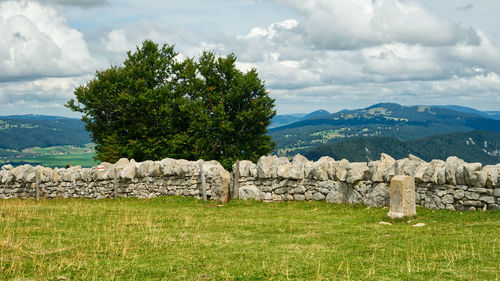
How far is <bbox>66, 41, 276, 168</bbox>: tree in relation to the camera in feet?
132

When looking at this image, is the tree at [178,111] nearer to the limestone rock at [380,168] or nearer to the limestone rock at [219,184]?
the limestone rock at [219,184]

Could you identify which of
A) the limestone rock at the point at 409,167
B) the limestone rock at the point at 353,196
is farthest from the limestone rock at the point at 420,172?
the limestone rock at the point at 353,196

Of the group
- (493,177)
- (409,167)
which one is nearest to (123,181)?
(409,167)

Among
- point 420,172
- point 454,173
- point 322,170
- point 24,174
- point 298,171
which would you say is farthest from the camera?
point 24,174

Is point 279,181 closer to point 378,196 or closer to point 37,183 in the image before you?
point 378,196

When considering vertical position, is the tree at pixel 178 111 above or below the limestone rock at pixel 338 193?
above

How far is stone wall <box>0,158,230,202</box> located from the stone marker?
9.27 m

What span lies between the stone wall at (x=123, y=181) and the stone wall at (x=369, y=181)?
5.44 feet

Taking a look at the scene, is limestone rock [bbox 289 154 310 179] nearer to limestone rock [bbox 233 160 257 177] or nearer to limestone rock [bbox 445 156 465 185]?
limestone rock [bbox 233 160 257 177]

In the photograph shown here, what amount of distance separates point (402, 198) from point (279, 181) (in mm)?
7301

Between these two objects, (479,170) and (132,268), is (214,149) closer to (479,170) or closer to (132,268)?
(479,170)

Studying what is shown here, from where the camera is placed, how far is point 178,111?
41.9 meters

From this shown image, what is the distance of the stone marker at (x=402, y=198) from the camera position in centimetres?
1508

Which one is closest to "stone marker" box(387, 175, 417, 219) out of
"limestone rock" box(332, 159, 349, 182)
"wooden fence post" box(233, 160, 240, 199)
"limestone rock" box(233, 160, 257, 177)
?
"limestone rock" box(332, 159, 349, 182)
